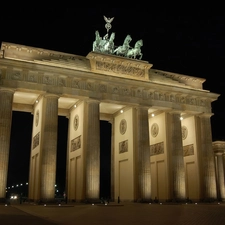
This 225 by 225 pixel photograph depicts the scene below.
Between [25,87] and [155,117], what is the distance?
56.1ft

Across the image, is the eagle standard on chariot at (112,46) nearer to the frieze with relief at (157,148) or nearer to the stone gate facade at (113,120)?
the stone gate facade at (113,120)

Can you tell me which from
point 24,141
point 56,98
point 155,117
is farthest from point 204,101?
point 24,141

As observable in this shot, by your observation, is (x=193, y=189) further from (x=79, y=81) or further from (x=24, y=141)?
(x=24, y=141)

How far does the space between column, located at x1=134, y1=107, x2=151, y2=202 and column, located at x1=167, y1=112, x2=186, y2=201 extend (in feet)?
11.4

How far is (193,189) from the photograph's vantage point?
1501 inches

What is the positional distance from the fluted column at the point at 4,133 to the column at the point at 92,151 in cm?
754

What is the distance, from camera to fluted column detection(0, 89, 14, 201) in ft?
88.0

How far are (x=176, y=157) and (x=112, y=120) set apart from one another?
9.74m

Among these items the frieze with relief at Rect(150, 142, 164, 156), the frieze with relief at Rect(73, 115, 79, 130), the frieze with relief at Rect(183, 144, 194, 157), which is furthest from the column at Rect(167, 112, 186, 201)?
the frieze with relief at Rect(73, 115, 79, 130)

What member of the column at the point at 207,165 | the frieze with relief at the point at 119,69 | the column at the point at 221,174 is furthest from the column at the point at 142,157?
the column at the point at 221,174

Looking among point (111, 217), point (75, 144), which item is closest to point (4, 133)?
point (75, 144)

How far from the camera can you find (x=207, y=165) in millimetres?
36875

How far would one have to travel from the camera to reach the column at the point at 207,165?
3634cm

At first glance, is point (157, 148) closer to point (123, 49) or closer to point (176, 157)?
point (176, 157)
